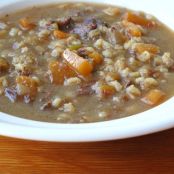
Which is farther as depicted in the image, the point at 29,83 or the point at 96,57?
the point at 96,57

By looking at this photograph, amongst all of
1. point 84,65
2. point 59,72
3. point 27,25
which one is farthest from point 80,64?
point 27,25

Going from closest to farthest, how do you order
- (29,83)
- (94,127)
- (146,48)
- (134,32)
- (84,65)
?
1. (94,127)
2. (29,83)
3. (84,65)
4. (146,48)
5. (134,32)

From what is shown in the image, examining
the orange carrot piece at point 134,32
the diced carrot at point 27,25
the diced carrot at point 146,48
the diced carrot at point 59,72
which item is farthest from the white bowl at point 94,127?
the diced carrot at point 27,25

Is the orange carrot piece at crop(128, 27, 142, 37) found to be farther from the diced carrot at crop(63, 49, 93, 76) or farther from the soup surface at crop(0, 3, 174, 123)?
the diced carrot at crop(63, 49, 93, 76)

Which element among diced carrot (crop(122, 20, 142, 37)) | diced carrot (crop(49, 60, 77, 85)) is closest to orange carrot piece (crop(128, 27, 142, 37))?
diced carrot (crop(122, 20, 142, 37))

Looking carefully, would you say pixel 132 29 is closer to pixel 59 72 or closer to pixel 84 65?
pixel 84 65

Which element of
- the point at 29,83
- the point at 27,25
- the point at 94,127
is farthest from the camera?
the point at 27,25

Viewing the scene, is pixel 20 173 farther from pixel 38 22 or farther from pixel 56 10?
pixel 56 10

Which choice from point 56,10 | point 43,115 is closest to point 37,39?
point 56,10

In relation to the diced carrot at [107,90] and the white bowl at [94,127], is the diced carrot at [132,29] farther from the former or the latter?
the white bowl at [94,127]
